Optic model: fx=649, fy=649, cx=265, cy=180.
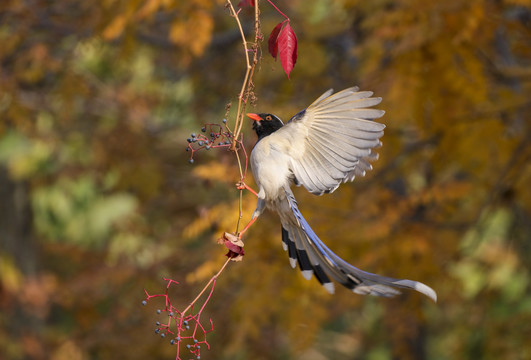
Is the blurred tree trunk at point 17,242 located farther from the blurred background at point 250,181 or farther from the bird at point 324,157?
the bird at point 324,157

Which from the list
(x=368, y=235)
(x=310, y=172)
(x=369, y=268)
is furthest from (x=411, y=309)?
(x=310, y=172)

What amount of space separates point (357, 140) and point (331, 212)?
2.43 meters

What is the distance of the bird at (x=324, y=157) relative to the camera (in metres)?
1.45

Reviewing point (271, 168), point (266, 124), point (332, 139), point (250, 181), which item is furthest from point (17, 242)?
point (332, 139)

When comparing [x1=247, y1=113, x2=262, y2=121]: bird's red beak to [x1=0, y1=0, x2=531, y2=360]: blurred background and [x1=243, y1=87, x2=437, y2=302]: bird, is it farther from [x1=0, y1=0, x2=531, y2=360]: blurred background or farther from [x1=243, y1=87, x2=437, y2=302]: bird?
[x1=0, y1=0, x2=531, y2=360]: blurred background

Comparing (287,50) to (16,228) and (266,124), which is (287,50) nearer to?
(266,124)

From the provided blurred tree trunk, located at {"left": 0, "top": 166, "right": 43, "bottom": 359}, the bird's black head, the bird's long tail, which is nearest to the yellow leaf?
the bird's black head

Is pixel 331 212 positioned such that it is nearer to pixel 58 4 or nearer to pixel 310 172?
pixel 310 172

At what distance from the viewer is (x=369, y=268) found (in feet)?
12.6

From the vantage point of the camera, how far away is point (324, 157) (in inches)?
60.7

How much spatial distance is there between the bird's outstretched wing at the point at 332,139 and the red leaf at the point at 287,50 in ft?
0.34

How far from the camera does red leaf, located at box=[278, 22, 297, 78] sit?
1466mm

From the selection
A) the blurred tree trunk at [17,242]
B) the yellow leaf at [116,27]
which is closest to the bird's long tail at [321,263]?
the yellow leaf at [116,27]

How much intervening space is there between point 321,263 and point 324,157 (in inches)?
14.0
